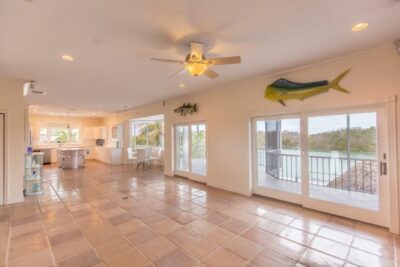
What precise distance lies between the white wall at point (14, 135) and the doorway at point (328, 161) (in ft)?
17.1

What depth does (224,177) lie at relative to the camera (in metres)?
4.97

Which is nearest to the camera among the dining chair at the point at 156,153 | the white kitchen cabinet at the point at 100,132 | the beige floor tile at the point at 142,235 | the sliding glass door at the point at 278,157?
the beige floor tile at the point at 142,235

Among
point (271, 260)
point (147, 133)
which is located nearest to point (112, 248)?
point (271, 260)

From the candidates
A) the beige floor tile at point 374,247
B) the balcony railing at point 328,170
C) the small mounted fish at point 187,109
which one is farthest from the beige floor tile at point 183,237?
the small mounted fish at point 187,109

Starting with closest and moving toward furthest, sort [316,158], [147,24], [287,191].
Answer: [147,24] → [316,158] → [287,191]

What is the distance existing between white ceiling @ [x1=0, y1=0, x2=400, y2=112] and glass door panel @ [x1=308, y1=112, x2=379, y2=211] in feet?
3.81

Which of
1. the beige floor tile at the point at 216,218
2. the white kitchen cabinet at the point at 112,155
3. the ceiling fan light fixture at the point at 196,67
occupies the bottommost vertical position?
the beige floor tile at the point at 216,218

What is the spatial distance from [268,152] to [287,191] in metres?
0.90

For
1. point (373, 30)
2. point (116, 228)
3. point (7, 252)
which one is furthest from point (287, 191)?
point (7, 252)

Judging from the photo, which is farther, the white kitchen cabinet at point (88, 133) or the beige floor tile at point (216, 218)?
the white kitchen cabinet at point (88, 133)

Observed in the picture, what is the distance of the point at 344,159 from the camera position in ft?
11.1

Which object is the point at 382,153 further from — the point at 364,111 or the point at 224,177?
the point at 224,177

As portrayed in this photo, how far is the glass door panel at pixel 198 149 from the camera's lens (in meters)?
Result: 5.77

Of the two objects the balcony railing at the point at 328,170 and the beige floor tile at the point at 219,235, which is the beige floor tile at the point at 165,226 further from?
the balcony railing at the point at 328,170
